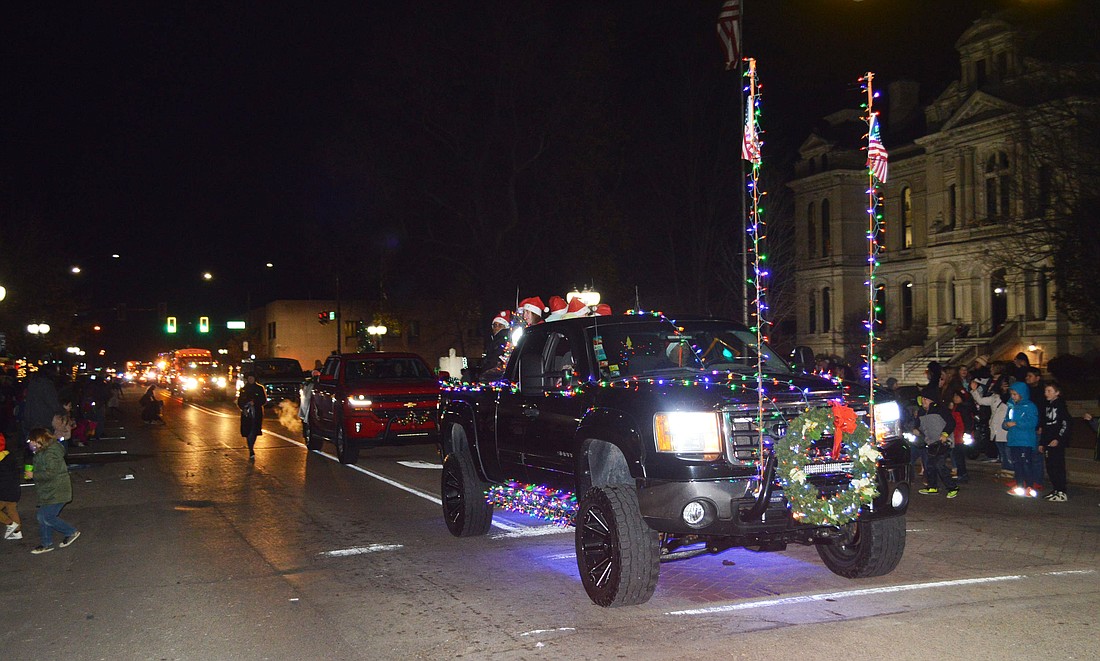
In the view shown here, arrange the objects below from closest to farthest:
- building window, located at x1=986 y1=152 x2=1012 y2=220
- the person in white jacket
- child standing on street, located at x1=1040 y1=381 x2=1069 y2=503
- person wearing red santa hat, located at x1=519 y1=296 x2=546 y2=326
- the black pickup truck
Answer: the black pickup truck < child standing on street, located at x1=1040 y1=381 x2=1069 y2=503 < person wearing red santa hat, located at x1=519 y1=296 x2=546 y2=326 < the person in white jacket < building window, located at x1=986 y1=152 x2=1012 y2=220

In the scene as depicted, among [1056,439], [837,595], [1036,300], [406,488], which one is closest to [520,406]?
[837,595]

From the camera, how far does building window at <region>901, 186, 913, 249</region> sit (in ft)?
141

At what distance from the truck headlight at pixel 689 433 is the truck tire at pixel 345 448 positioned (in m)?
11.0

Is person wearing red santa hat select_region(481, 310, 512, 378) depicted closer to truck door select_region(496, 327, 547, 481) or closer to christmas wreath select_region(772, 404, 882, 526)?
truck door select_region(496, 327, 547, 481)

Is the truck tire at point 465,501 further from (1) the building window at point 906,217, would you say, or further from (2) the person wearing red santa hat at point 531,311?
(1) the building window at point 906,217

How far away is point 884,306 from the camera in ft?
145

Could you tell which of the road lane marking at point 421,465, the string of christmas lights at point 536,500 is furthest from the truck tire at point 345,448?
the string of christmas lights at point 536,500

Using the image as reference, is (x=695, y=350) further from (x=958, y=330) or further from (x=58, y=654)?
(x=958, y=330)

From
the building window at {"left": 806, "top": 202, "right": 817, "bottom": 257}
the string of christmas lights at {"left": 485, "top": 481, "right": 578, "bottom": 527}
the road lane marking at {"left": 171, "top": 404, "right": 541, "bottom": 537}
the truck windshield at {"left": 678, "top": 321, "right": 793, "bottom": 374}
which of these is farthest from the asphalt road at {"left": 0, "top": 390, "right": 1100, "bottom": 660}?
the building window at {"left": 806, "top": 202, "right": 817, "bottom": 257}

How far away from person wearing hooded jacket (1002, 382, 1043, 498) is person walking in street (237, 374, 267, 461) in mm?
12619

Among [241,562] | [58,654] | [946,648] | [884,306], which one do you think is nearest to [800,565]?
[946,648]

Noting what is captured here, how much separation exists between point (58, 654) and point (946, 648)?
17.6 ft

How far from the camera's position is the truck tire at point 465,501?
9484 millimetres

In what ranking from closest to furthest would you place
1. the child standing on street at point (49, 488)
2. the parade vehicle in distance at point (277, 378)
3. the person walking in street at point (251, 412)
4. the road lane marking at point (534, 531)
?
the child standing on street at point (49, 488), the road lane marking at point (534, 531), the person walking in street at point (251, 412), the parade vehicle in distance at point (277, 378)
